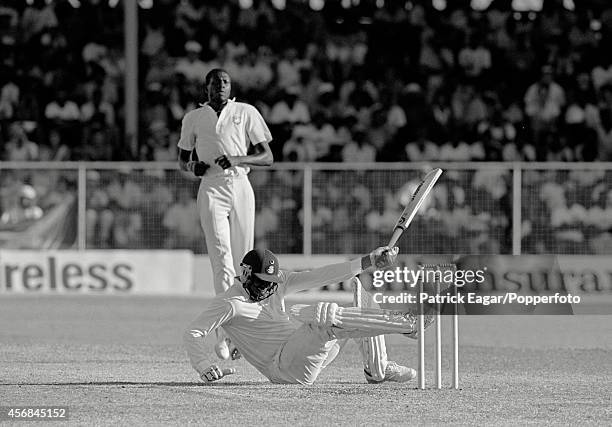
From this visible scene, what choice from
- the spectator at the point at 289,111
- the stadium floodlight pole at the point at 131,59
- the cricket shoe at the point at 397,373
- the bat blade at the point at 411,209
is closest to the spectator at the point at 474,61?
the spectator at the point at 289,111

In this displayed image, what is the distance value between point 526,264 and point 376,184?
3.04m

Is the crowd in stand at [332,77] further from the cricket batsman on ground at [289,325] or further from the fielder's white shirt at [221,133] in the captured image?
the cricket batsman on ground at [289,325]

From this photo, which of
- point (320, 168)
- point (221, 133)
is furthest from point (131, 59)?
point (221, 133)

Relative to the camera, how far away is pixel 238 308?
389 inches

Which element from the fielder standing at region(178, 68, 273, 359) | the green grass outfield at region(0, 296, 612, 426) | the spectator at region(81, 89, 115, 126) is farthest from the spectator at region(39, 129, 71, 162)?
the fielder standing at region(178, 68, 273, 359)

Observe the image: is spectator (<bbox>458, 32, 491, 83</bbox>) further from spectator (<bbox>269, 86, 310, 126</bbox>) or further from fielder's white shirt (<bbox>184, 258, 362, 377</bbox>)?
fielder's white shirt (<bbox>184, 258, 362, 377</bbox>)

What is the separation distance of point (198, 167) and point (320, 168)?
30.1 feet

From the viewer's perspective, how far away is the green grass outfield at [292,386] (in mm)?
8789

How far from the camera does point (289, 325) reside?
33.0 ft

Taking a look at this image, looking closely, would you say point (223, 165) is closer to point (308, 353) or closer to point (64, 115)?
point (308, 353)

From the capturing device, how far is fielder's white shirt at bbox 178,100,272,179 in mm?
12047

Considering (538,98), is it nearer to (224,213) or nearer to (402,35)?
(402,35)

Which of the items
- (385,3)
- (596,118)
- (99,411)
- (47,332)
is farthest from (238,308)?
(385,3)

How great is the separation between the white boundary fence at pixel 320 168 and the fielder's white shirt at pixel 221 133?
27.7 ft
